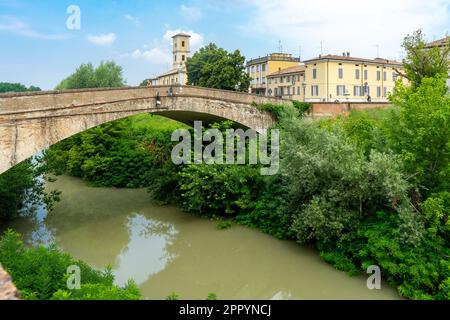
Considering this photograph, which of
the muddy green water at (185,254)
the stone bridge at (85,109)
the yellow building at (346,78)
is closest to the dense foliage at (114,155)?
the muddy green water at (185,254)

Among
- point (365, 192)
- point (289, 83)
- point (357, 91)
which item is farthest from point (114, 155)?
point (289, 83)

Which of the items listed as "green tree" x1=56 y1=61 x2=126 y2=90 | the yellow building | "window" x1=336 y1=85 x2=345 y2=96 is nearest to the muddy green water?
the yellow building

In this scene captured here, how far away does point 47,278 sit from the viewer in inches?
247

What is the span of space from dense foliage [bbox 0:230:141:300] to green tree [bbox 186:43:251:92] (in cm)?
2843

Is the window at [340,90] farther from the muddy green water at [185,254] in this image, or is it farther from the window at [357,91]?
the muddy green water at [185,254]

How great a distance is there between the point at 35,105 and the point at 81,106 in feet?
5.12

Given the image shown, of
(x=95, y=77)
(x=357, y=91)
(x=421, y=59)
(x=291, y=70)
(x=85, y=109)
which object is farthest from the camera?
(x=95, y=77)

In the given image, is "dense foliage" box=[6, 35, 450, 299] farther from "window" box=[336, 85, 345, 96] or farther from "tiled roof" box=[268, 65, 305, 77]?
"tiled roof" box=[268, 65, 305, 77]

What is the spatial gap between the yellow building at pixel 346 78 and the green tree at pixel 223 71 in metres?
5.77

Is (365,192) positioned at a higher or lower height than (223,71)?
lower

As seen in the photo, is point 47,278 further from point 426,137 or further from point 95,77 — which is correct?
point 95,77

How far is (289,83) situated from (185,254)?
31006mm
